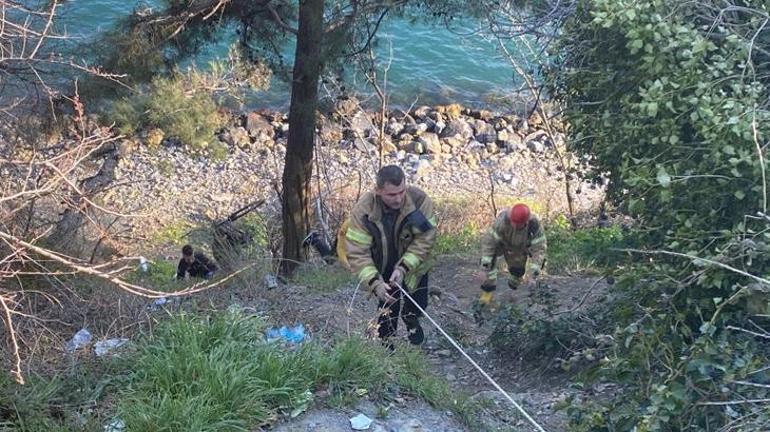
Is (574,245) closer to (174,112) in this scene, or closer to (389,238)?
(389,238)

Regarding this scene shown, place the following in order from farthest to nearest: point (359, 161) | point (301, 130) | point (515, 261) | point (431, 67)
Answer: point (431, 67) → point (359, 161) → point (301, 130) → point (515, 261)

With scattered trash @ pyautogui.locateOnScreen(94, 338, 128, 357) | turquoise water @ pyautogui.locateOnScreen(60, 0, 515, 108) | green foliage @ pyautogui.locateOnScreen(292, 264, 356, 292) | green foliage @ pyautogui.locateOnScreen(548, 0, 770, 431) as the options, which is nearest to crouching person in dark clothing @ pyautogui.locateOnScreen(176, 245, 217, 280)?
green foliage @ pyautogui.locateOnScreen(292, 264, 356, 292)

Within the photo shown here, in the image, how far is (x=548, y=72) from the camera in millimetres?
6535

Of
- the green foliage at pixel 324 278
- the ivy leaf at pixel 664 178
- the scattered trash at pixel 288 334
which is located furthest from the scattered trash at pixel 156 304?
the ivy leaf at pixel 664 178

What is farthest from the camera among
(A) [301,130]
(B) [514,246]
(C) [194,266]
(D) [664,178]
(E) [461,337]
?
(A) [301,130]

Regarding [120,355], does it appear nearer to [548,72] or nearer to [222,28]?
[548,72]

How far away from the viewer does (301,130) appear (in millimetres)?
10734

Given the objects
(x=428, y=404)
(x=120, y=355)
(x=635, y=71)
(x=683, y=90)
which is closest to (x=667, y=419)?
(x=428, y=404)

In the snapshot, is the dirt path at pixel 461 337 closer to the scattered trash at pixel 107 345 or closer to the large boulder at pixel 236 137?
the scattered trash at pixel 107 345

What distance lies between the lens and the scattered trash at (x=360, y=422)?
4410 millimetres

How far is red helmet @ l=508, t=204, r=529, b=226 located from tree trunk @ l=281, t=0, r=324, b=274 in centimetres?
327

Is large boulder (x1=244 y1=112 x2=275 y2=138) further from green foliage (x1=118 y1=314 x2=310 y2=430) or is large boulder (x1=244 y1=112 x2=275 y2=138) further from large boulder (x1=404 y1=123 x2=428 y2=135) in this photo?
green foliage (x1=118 y1=314 x2=310 y2=430)

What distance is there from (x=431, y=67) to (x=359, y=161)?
6.67 m

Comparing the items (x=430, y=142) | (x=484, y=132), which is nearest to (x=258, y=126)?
(x=430, y=142)
